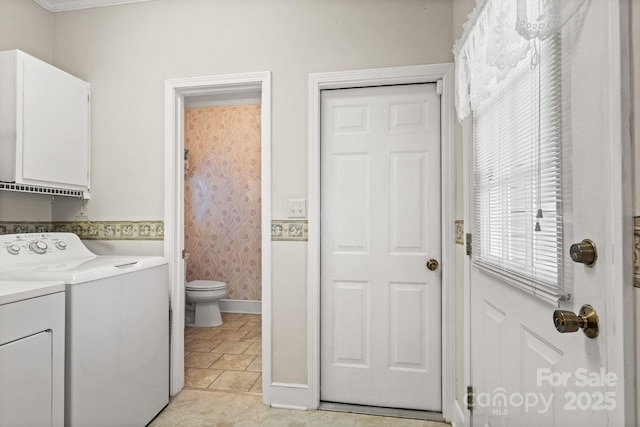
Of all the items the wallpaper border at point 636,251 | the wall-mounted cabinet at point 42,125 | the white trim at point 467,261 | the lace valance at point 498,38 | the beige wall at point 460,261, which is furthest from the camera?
the wall-mounted cabinet at point 42,125

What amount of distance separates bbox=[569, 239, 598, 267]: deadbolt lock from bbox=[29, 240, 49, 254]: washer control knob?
2.48 m

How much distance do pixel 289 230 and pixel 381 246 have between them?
1.87ft

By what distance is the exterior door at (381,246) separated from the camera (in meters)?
2.06

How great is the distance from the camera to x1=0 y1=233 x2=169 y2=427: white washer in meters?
1.47

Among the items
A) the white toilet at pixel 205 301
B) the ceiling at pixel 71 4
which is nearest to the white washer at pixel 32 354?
the ceiling at pixel 71 4

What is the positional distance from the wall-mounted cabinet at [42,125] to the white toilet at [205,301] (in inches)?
62.2

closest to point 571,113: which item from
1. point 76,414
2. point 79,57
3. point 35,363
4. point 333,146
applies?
point 333,146

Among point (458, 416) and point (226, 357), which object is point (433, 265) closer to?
point (458, 416)

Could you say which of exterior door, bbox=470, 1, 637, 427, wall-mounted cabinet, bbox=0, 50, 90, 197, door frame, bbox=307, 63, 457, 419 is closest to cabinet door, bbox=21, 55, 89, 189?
wall-mounted cabinet, bbox=0, 50, 90, 197

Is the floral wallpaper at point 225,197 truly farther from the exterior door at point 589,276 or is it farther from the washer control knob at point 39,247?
the exterior door at point 589,276

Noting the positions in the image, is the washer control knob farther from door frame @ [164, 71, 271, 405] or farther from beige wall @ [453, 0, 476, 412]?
beige wall @ [453, 0, 476, 412]

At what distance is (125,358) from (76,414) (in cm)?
31

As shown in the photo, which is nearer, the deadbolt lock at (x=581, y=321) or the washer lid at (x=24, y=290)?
the deadbolt lock at (x=581, y=321)

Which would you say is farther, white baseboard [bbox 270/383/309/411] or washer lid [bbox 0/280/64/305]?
white baseboard [bbox 270/383/309/411]
